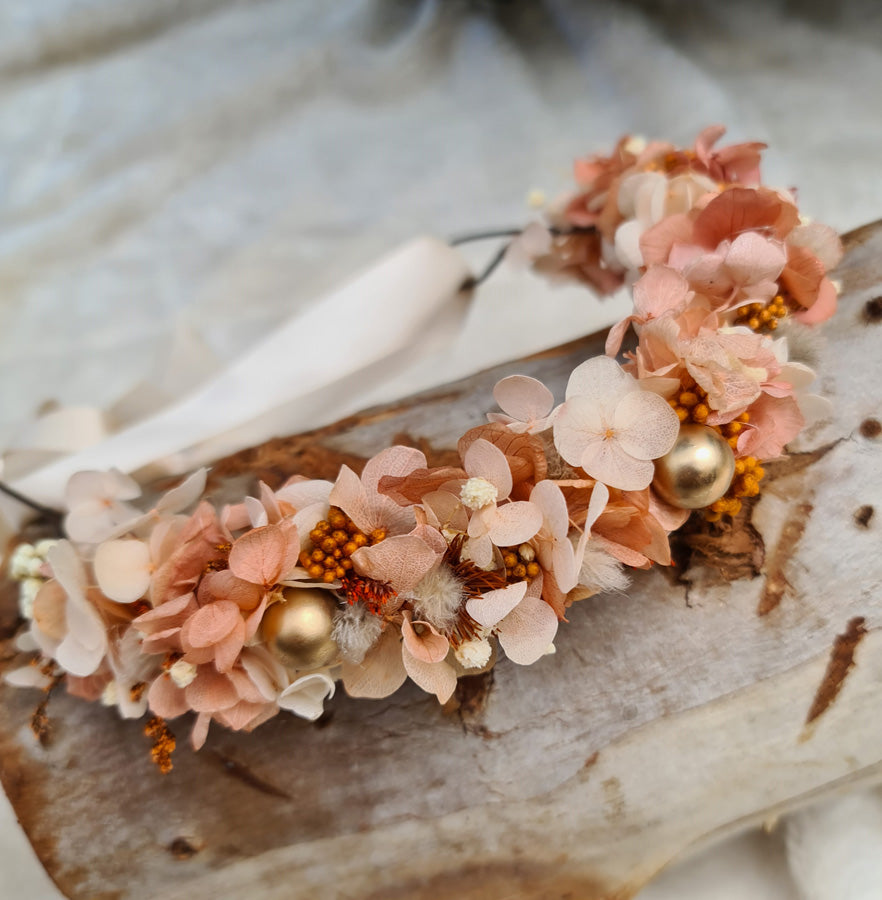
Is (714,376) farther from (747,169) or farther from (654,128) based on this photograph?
(654,128)

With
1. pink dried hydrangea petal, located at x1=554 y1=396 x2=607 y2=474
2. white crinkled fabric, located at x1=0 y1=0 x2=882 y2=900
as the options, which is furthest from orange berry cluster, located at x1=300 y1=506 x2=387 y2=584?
white crinkled fabric, located at x1=0 y1=0 x2=882 y2=900

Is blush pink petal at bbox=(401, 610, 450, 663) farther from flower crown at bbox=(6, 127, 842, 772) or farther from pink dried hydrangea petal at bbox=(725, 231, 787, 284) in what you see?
pink dried hydrangea petal at bbox=(725, 231, 787, 284)

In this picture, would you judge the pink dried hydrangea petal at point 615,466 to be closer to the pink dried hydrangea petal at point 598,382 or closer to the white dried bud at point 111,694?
the pink dried hydrangea petal at point 598,382

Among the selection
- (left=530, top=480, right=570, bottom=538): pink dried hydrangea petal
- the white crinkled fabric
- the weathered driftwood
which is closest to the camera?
(left=530, top=480, right=570, bottom=538): pink dried hydrangea petal

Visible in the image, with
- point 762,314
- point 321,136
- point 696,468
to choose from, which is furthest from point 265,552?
point 321,136

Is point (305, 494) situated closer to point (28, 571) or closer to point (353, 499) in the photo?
point (353, 499)

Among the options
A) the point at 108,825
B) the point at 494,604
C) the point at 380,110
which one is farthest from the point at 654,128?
the point at 108,825
